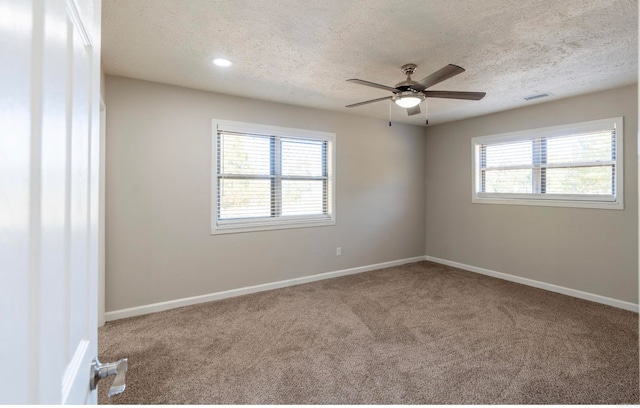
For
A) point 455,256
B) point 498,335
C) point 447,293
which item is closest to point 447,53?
point 498,335

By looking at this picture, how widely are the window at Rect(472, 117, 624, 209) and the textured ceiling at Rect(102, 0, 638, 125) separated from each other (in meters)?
0.60

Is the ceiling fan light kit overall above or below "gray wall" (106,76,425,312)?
above

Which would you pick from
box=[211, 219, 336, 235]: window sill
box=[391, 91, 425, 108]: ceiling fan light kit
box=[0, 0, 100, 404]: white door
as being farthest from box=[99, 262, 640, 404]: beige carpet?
box=[391, 91, 425, 108]: ceiling fan light kit

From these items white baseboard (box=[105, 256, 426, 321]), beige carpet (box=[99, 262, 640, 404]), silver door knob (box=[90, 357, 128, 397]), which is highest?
silver door knob (box=[90, 357, 128, 397])

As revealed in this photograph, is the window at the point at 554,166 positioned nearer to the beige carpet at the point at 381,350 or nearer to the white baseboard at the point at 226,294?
the beige carpet at the point at 381,350

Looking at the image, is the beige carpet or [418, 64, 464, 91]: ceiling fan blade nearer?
the beige carpet

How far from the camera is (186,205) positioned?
3.51 meters

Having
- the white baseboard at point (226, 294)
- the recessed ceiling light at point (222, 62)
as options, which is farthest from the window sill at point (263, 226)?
the recessed ceiling light at point (222, 62)

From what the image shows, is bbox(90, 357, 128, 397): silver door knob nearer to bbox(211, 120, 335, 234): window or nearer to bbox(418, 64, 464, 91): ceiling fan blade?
bbox(418, 64, 464, 91): ceiling fan blade

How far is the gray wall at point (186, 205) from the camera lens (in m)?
3.14

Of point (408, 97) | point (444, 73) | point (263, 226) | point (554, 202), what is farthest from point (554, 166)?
point (263, 226)

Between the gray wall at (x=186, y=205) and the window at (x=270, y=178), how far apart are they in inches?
4.8

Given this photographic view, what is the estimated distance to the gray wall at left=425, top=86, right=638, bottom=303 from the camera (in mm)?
3408

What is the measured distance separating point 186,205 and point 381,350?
262 centimetres
